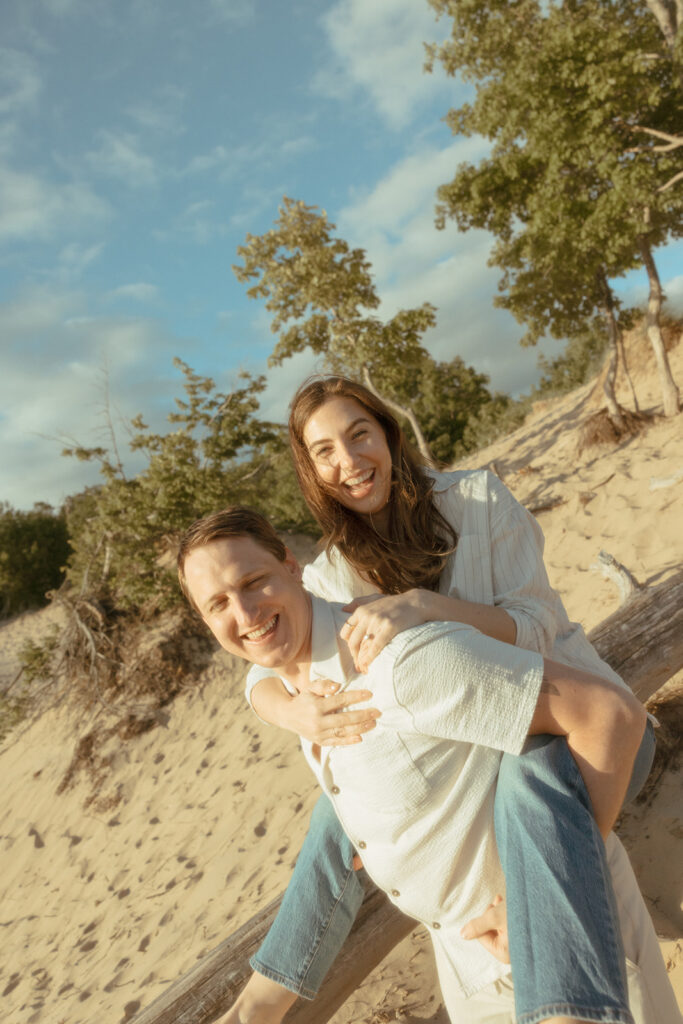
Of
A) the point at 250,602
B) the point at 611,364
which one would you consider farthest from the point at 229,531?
the point at 611,364

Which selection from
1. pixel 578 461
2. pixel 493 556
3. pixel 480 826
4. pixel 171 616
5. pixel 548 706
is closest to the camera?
pixel 548 706

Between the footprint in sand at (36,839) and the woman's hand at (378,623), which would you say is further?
the footprint in sand at (36,839)

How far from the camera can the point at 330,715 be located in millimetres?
1721

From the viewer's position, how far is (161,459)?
9141 millimetres

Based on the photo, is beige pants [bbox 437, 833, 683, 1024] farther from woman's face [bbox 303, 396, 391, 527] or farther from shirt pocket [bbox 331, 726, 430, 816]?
woman's face [bbox 303, 396, 391, 527]

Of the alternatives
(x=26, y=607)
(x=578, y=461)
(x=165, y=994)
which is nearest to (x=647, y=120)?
(x=578, y=461)

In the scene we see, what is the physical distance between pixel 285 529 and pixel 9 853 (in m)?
6.39

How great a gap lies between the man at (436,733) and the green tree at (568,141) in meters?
8.55

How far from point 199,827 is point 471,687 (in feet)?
17.2

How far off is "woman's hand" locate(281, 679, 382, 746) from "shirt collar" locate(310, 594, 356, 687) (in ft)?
0.10

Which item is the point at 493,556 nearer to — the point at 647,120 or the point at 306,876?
the point at 306,876

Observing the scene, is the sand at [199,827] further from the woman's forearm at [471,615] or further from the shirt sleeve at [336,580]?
the shirt sleeve at [336,580]

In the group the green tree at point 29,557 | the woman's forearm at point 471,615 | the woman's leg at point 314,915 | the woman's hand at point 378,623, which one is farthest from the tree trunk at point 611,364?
the green tree at point 29,557

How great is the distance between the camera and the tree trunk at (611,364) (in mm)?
9328
